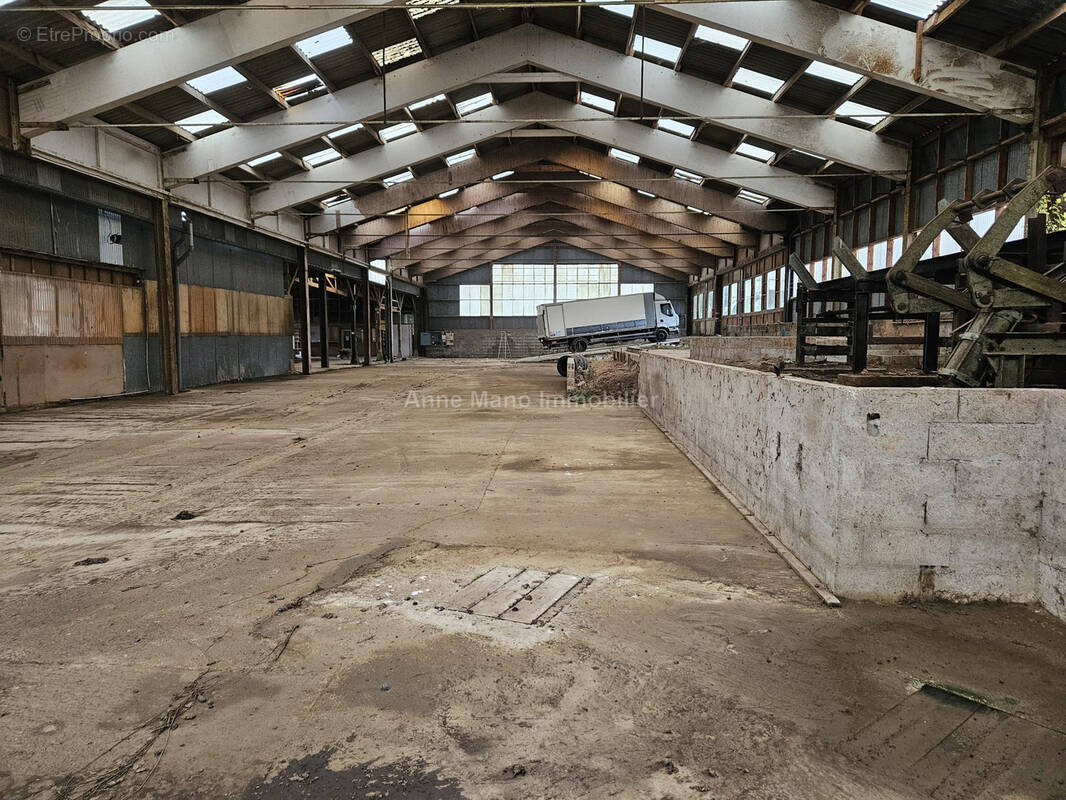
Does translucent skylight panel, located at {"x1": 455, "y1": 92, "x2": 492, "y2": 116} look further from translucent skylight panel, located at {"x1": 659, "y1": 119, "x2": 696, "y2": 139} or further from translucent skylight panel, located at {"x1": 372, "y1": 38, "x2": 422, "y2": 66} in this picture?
translucent skylight panel, located at {"x1": 659, "y1": 119, "x2": 696, "y2": 139}

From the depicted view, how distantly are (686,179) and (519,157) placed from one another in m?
Result: 6.24

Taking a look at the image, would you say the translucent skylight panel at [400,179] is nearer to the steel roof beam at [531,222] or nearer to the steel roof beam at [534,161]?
the steel roof beam at [534,161]

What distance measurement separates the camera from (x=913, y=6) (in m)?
10.8

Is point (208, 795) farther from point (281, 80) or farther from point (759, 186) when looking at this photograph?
point (759, 186)

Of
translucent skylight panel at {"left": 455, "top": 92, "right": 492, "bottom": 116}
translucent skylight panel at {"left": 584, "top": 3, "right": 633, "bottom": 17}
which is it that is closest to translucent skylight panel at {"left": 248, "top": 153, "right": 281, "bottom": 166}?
translucent skylight panel at {"left": 455, "top": 92, "right": 492, "bottom": 116}

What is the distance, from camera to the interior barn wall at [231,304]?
1689cm

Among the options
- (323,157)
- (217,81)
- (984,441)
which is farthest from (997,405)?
(323,157)

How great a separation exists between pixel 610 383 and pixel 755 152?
9.86m

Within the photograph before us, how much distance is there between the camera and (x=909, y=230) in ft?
51.7

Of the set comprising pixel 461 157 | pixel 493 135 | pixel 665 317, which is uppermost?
pixel 461 157

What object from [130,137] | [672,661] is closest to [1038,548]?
[672,661]

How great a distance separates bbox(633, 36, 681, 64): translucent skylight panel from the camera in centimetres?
1420

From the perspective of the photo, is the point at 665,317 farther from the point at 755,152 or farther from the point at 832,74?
the point at 832,74

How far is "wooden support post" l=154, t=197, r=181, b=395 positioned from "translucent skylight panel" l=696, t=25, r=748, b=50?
13.0m
